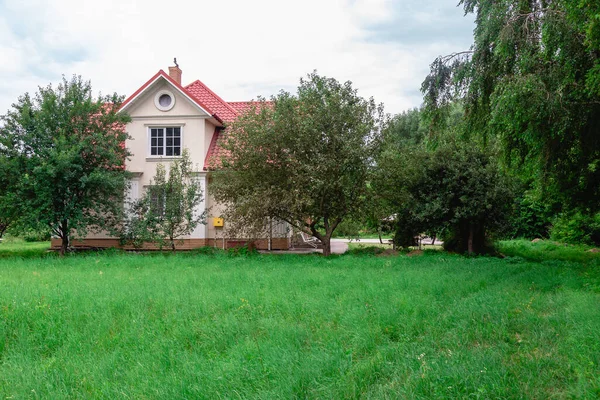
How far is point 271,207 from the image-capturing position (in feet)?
55.9

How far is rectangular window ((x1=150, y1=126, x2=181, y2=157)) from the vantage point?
2127 cm

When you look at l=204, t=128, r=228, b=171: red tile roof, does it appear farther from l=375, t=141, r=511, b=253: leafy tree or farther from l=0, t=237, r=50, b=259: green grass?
l=0, t=237, r=50, b=259: green grass

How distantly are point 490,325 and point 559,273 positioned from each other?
22.2 feet

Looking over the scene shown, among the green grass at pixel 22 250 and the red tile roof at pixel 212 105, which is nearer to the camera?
the green grass at pixel 22 250

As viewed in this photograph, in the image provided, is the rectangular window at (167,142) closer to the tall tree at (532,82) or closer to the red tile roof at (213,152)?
the red tile roof at (213,152)

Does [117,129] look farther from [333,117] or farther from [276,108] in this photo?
[333,117]

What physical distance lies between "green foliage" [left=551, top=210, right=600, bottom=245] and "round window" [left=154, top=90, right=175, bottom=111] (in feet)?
65.9

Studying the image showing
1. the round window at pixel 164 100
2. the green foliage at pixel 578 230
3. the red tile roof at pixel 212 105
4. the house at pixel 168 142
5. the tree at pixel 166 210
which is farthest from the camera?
the green foliage at pixel 578 230

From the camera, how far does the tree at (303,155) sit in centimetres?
1683

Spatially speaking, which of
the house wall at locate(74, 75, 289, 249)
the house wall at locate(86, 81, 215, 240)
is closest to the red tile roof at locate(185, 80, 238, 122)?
the house wall at locate(74, 75, 289, 249)

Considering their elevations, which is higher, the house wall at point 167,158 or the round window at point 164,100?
the round window at point 164,100

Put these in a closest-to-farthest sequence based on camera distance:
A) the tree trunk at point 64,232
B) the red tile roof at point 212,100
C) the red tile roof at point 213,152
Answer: the tree trunk at point 64,232, the red tile roof at point 213,152, the red tile roof at point 212,100

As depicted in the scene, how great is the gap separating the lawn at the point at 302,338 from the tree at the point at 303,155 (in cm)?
738

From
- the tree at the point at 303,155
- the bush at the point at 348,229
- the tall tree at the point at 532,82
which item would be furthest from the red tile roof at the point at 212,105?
the tall tree at the point at 532,82
